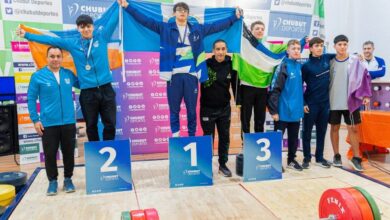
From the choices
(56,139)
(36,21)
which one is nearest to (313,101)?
(56,139)

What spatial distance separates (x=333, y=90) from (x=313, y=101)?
29cm

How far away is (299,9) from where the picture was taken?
5094mm

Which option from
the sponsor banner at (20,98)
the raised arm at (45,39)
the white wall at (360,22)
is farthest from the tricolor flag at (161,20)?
the white wall at (360,22)

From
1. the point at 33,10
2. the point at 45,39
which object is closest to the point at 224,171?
the point at 45,39

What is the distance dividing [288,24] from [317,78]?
164 cm

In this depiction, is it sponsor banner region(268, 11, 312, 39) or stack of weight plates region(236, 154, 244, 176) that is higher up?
sponsor banner region(268, 11, 312, 39)

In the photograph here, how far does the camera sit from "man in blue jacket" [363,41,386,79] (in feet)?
18.0

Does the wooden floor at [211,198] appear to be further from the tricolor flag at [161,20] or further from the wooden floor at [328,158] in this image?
the tricolor flag at [161,20]

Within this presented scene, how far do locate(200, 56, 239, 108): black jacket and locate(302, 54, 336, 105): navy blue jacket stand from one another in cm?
97

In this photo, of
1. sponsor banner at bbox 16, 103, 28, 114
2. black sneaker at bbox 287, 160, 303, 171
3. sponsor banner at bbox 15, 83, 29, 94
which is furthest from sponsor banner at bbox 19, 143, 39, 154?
black sneaker at bbox 287, 160, 303, 171

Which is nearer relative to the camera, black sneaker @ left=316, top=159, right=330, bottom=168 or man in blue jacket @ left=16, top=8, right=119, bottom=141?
man in blue jacket @ left=16, top=8, right=119, bottom=141

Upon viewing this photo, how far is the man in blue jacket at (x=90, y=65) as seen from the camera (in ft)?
10.6

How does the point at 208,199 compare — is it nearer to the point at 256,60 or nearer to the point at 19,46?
the point at 256,60

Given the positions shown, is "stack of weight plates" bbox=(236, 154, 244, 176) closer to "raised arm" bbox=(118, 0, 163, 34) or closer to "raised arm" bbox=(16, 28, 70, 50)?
"raised arm" bbox=(118, 0, 163, 34)
